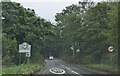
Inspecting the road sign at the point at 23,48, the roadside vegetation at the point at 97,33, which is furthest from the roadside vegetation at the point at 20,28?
the roadside vegetation at the point at 97,33

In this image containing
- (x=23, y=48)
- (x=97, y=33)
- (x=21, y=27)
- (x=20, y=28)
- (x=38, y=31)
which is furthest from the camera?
(x=97, y=33)

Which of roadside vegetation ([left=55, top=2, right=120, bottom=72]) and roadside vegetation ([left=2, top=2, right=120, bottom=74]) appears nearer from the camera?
roadside vegetation ([left=55, top=2, right=120, bottom=72])

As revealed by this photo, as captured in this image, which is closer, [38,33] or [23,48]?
[23,48]

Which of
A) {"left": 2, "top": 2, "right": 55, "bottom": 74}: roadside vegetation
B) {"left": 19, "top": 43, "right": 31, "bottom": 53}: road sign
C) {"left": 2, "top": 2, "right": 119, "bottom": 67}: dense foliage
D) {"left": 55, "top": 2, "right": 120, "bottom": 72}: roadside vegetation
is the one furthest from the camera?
{"left": 2, "top": 2, "right": 55, "bottom": 74}: roadside vegetation

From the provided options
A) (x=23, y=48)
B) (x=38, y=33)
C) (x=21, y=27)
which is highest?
(x=21, y=27)

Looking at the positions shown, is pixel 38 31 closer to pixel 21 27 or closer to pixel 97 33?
pixel 21 27

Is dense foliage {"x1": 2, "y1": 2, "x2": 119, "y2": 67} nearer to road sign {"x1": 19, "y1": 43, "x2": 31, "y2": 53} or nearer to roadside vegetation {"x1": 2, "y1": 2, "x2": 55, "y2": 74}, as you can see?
roadside vegetation {"x1": 2, "y1": 2, "x2": 55, "y2": 74}

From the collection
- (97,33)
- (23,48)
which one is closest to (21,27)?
(23,48)

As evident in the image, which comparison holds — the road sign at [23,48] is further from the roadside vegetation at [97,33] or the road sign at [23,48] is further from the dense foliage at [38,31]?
the roadside vegetation at [97,33]

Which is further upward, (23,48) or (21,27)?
(21,27)

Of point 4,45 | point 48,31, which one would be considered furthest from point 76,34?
point 4,45

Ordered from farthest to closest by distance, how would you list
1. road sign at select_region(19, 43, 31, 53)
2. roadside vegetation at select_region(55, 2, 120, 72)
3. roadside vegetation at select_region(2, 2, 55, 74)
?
roadside vegetation at select_region(2, 2, 55, 74)
road sign at select_region(19, 43, 31, 53)
roadside vegetation at select_region(55, 2, 120, 72)

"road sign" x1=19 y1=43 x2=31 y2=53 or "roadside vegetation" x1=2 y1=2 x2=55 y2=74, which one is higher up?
"roadside vegetation" x1=2 y1=2 x2=55 y2=74

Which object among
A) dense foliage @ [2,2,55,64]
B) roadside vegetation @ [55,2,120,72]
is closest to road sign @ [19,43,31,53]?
dense foliage @ [2,2,55,64]
